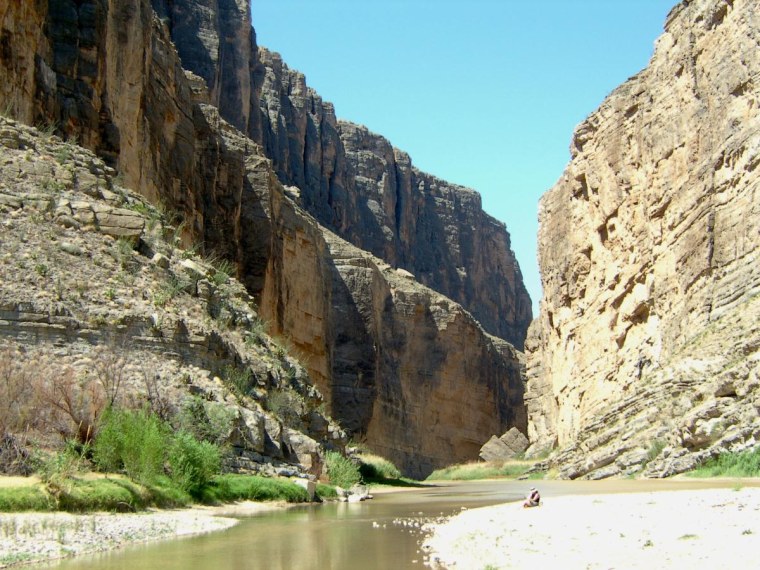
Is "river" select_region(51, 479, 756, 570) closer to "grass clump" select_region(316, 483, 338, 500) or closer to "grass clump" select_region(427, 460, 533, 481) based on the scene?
"grass clump" select_region(316, 483, 338, 500)

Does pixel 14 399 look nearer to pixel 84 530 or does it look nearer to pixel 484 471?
pixel 84 530

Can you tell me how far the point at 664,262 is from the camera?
4388cm

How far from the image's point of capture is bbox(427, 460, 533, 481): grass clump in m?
60.6

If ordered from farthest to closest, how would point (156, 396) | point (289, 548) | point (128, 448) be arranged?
1. point (156, 396)
2. point (128, 448)
3. point (289, 548)

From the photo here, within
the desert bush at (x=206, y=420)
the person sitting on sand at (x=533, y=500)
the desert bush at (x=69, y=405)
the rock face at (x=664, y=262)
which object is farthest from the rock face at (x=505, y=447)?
the desert bush at (x=69, y=405)

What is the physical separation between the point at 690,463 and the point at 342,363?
40.9 metres

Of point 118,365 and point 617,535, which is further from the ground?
point 118,365

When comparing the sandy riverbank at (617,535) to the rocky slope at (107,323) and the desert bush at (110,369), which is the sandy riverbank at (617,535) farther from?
the rocky slope at (107,323)

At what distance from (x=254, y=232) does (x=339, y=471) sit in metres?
20.9

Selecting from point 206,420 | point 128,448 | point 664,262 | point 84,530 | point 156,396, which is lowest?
point 84,530

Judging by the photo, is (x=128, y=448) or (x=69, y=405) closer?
(x=128, y=448)

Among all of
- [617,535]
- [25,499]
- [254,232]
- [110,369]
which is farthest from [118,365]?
[254,232]

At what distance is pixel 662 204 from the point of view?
4456 centimetres

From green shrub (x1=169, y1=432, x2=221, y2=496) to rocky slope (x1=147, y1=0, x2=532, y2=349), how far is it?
195ft
